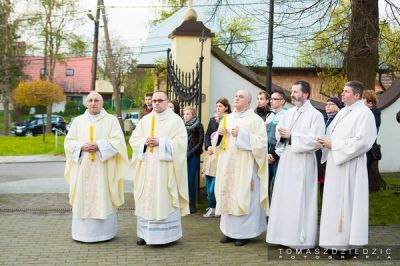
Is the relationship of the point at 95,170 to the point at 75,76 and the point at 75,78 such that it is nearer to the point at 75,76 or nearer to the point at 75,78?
the point at 75,78

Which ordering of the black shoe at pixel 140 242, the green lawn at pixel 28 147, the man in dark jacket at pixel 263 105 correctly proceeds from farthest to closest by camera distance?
the green lawn at pixel 28 147
the man in dark jacket at pixel 263 105
the black shoe at pixel 140 242

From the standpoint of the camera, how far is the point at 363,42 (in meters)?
11.0

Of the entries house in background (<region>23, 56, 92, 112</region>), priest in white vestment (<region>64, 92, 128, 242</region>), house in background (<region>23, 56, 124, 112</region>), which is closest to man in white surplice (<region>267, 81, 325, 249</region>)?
priest in white vestment (<region>64, 92, 128, 242</region>)

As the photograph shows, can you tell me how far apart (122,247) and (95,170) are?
1.08 meters

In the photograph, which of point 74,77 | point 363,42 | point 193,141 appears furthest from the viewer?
point 74,77

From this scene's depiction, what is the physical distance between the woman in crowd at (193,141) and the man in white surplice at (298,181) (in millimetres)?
2381

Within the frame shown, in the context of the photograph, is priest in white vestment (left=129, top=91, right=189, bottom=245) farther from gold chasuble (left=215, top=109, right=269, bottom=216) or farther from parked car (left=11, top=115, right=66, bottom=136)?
parked car (left=11, top=115, right=66, bottom=136)

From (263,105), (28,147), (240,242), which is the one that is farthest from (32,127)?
(240,242)

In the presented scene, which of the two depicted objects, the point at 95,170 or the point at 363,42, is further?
the point at 363,42

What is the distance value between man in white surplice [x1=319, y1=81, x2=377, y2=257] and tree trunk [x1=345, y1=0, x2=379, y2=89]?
4.56 metres

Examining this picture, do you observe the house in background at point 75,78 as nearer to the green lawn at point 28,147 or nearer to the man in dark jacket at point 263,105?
the green lawn at point 28,147

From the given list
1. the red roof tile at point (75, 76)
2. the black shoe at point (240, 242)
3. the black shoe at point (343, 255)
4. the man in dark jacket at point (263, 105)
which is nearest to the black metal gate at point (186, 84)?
the man in dark jacket at point (263, 105)

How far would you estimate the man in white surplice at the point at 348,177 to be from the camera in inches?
245

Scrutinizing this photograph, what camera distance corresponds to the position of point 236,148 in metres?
7.24
